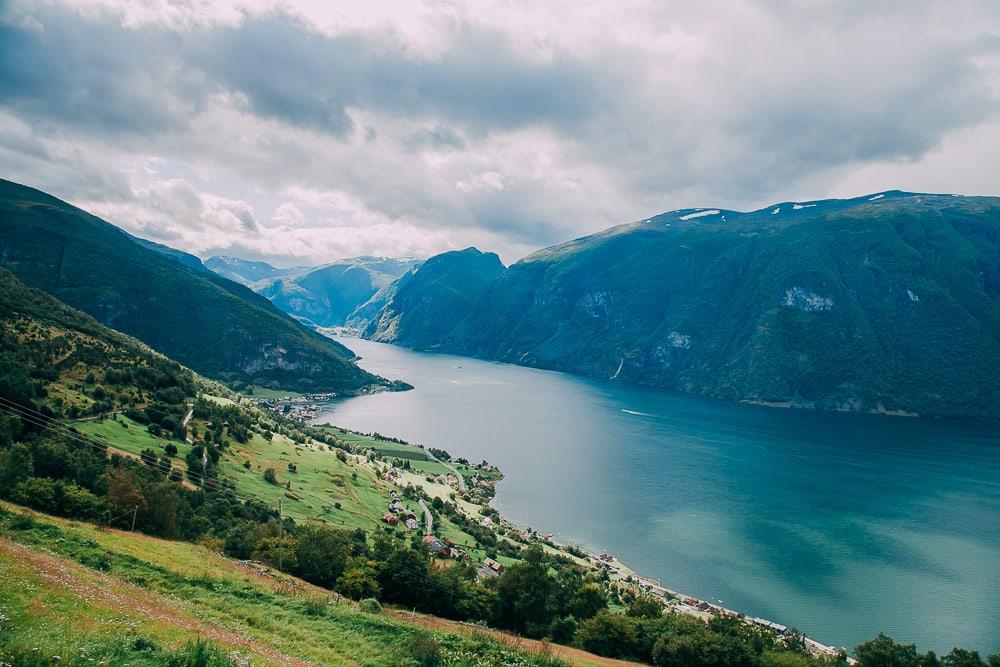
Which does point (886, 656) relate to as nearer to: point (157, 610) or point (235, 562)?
point (235, 562)

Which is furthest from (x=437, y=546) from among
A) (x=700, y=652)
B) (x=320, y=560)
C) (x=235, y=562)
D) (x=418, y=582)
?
(x=235, y=562)

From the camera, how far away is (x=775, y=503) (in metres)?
85.6

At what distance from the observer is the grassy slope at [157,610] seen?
A: 12203 millimetres

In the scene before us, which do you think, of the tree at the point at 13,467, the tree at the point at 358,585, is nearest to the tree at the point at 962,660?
the tree at the point at 358,585

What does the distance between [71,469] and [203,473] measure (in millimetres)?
20006

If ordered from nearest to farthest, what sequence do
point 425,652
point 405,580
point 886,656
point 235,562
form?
point 425,652 < point 235,562 < point 405,580 < point 886,656

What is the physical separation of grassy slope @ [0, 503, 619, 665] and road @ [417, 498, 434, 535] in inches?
1577

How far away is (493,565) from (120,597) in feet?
141

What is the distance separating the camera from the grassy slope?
12203mm

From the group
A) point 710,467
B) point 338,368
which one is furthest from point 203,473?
point 338,368

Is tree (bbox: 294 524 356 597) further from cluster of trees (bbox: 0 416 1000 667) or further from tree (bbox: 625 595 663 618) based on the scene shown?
tree (bbox: 625 595 663 618)

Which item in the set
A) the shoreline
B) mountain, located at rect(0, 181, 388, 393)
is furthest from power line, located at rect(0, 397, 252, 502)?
mountain, located at rect(0, 181, 388, 393)

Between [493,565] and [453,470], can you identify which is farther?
[453,470]

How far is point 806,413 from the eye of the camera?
192250 millimetres
